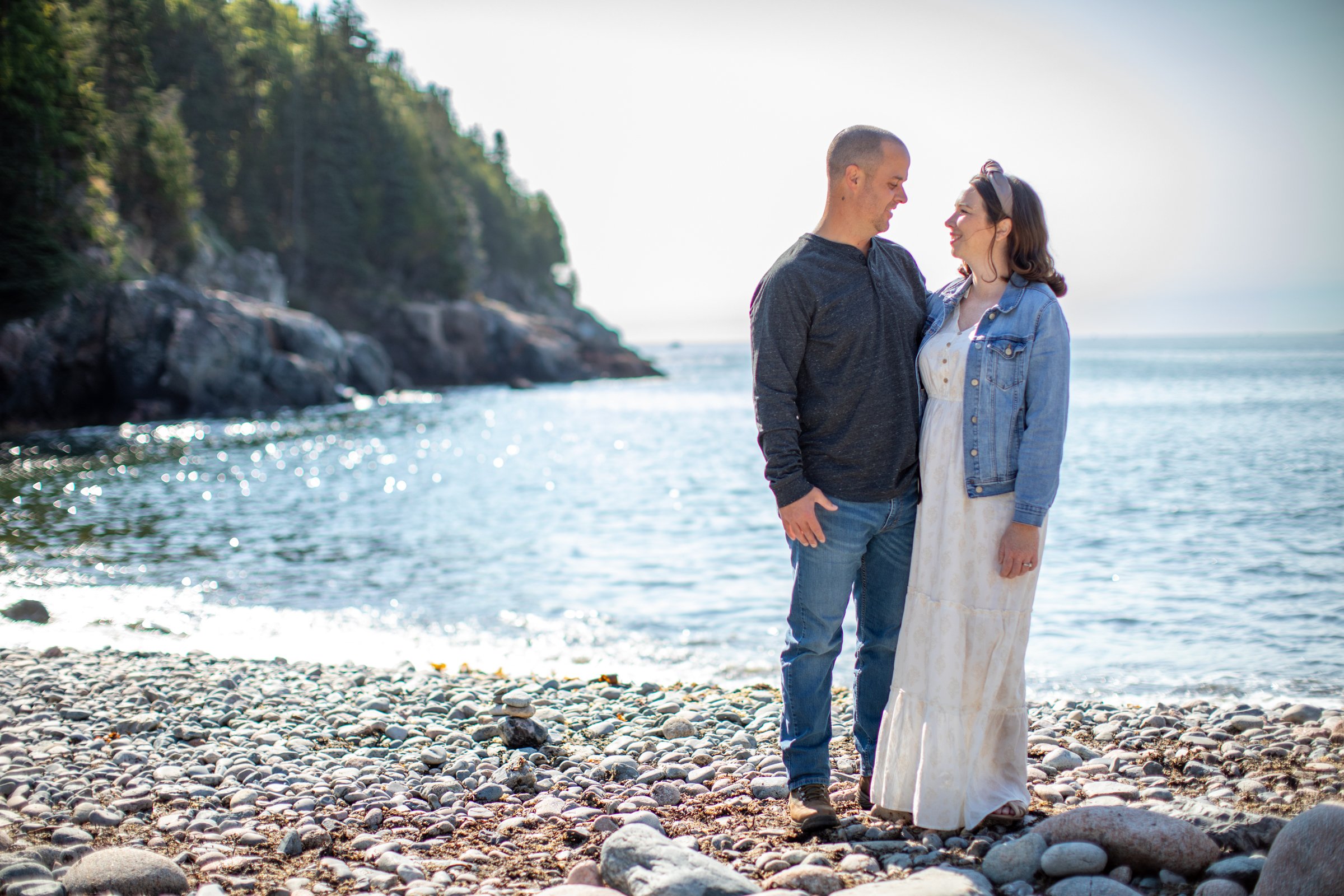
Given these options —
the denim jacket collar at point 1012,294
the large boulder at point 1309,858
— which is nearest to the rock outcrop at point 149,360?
the denim jacket collar at point 1012,294

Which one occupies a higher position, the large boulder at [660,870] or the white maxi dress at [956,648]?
the white maxi dress at [956,648]

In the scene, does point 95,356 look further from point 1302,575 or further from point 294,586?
point 1302,575

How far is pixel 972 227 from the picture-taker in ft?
12.5

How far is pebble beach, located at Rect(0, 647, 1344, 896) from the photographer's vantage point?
3328mm

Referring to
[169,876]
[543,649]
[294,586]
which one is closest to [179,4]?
[294,586]

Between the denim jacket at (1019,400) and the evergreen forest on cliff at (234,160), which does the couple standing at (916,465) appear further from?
the evergreen forest on cliff at (234,160)

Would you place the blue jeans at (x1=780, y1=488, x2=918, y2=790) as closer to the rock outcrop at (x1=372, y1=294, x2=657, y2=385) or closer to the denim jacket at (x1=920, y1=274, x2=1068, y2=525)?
the denim jacket at (x1=920, y1=274, x2=1068, y2=525)

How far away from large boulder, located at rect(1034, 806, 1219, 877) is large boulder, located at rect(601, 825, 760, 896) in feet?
3.94

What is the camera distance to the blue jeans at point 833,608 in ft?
12.7

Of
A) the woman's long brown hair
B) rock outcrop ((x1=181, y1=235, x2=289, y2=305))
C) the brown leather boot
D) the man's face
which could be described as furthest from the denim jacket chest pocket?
rock outcrop ((x1=181, y1=235, x2=289, y2=305))

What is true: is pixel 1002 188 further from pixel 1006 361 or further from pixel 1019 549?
pixel 1019 549

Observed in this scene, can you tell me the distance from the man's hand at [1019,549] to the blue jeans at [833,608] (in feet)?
1.45

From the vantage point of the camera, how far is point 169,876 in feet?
11.4

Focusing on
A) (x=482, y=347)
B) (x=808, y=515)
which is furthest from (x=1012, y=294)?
(x=482, y=347)
